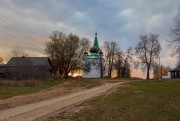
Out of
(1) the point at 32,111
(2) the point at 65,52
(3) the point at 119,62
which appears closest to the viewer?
(1) the point at 32,111

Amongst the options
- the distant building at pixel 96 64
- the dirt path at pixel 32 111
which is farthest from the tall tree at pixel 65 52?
the dirt path at pixel 32 111

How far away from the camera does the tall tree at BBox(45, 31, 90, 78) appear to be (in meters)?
81.4

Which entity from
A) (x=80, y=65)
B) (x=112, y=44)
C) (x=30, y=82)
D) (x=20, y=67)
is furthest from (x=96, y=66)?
(x=30, y=82)

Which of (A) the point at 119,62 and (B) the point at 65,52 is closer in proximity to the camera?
(B) the point at 65,52

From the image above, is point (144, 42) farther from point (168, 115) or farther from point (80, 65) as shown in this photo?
point (168, 115)

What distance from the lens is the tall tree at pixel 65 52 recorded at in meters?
81.4

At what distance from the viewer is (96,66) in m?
104

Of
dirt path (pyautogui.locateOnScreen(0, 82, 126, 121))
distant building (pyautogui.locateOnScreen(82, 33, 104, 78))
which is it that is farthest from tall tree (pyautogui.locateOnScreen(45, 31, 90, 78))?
dirt path (pyautogui.locateOnScreen(0, 82, 126, 121))

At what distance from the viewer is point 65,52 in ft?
267

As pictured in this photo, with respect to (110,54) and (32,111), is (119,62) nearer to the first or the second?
(110,54)

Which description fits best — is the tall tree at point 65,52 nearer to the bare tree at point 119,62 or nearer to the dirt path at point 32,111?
the bare tree at point 119,62

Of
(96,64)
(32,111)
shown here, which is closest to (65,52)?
(96,64)

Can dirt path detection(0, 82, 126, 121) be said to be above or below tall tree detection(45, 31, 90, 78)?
below

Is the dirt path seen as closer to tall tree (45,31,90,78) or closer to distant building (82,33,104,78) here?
tall tree (45,31,90,78)
